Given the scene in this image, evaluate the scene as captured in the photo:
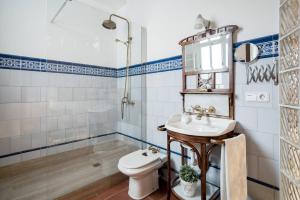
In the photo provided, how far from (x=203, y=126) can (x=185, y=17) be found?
1196 millimetres

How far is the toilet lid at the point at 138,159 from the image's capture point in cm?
169

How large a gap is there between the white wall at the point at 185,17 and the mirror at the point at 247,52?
0.08 meters

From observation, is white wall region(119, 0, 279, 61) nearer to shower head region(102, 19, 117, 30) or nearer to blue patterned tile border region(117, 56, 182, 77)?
blue patterned tile border region(117, 56, 182, 77)

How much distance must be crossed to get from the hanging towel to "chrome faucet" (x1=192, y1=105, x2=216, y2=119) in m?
0.37

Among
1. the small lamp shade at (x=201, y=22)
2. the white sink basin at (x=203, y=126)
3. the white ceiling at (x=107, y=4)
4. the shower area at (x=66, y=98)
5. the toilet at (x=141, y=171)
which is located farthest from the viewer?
the white ceiling at (x=107, y=4)

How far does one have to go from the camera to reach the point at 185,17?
182cm

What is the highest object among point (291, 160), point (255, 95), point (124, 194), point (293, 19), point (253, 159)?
point (293, 19)

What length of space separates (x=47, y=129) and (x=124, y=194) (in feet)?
4.34

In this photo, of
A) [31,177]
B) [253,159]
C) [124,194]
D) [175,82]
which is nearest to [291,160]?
[253,159]

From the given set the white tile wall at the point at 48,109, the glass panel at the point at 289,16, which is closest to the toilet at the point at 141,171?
the white tile wall at the point at 48,109

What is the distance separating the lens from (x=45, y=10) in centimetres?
219

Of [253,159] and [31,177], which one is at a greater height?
[253,159]

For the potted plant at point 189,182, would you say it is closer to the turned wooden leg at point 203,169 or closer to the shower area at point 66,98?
the turned wooden leg at point 203,169

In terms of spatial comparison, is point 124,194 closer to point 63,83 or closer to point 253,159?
point 253,159
